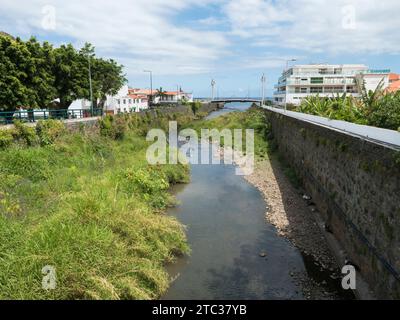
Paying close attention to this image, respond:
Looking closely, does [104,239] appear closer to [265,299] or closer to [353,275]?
[265,299]

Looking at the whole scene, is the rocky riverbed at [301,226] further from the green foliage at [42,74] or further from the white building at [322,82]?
the white building at [322,82]

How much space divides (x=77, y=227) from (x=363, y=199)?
8.15 m

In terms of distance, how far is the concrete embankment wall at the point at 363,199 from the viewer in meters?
7.34

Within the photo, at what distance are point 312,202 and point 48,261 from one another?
12.0 metres

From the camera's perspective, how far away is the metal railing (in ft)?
71.7

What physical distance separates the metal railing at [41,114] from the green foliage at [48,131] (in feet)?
7.58

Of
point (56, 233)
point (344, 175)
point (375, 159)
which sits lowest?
point (56, 233)

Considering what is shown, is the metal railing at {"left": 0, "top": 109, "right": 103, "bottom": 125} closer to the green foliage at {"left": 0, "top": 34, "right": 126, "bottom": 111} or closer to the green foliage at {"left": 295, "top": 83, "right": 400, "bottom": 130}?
the green foliage at {"left": 0, "top": 34, "right": 126, "bottom": 111}

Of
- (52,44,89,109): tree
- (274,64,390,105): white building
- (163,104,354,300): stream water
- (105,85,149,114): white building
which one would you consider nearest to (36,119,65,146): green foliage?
(163,104,354,300): stream water

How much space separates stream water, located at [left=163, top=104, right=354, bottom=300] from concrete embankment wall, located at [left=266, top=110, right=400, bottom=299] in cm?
176

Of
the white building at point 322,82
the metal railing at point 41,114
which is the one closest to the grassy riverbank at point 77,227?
the metal railing at point 41,114

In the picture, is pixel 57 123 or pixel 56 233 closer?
pixel 56 233

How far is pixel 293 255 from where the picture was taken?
11188 mm

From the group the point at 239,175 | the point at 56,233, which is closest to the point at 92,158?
the point at 239,175
